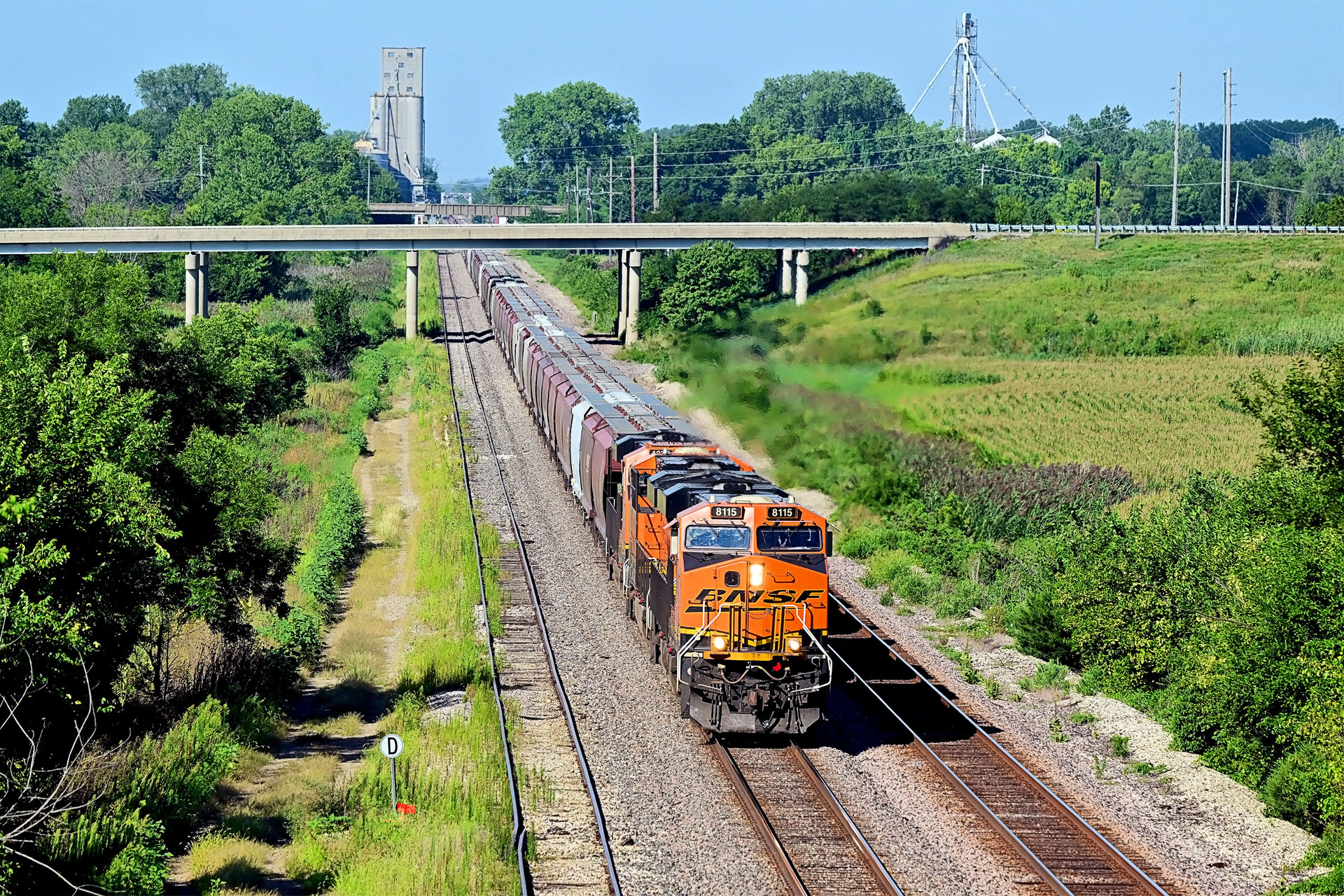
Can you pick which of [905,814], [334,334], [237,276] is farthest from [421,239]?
[905,814]

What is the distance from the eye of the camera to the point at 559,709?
25578 millimetres

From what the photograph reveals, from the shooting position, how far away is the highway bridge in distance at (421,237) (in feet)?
272

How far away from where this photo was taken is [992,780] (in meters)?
22.1

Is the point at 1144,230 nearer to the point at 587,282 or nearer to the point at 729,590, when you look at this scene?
the point at 587,282

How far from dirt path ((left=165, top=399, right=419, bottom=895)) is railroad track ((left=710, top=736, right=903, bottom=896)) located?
6.50 m

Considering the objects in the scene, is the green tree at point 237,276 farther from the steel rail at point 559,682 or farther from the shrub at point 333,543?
the shrub at point 333,543

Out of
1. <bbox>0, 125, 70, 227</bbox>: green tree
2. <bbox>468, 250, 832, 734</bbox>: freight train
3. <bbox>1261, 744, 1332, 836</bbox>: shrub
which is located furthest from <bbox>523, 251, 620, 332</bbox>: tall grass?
<bbox>1261, 744, 1332, 836</bbox>: shrub

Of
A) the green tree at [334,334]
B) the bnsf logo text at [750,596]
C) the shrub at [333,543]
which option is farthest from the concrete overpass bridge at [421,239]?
the bnsf logo text at [750,596]

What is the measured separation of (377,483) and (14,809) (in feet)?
113

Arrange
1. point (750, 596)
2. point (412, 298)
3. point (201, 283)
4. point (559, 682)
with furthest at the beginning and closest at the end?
point (412, 298) → point (201, 283) → point (559, 682) → point (750, 596)

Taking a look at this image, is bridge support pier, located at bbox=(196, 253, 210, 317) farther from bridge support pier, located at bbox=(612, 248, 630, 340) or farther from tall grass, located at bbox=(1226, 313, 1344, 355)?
tall grass, located at bbox=(1226, 313, 1344, 355)

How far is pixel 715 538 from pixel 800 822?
508 centimetres

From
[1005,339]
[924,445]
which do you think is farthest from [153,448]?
[1005,339]

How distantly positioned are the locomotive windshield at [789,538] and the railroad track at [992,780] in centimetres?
386
